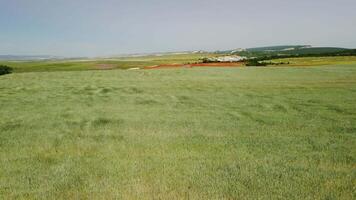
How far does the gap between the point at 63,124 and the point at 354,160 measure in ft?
25.2

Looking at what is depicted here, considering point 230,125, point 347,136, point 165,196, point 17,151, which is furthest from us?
point 230,125

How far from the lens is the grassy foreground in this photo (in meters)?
5.67

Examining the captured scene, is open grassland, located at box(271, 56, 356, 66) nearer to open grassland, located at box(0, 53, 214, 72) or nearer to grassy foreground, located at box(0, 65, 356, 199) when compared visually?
open grassland, located at box(0, 53, 214, 72)

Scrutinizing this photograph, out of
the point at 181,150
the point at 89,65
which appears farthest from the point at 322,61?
the point at 181,150

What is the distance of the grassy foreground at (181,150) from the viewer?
5.67 m

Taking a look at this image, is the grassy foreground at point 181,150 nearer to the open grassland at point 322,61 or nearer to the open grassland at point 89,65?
the open grassland at point 322,61

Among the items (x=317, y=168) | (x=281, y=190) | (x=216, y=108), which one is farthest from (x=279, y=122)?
(x=281, y=190)

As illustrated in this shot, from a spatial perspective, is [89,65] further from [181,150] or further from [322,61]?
[181,150]

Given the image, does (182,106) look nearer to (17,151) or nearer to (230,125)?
(230,125)

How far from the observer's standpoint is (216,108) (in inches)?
517

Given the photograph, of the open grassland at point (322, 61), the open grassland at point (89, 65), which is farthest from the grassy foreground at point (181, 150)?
the open grassland at point (89, 65)

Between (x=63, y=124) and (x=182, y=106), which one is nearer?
(x=63, y=124)

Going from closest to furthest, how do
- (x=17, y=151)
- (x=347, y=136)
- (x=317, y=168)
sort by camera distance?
(x=317, y=168)
(x=17, y=151)
(x=347, y=136)

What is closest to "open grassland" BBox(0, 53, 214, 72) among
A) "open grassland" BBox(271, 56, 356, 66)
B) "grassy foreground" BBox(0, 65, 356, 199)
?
"open grassland" BBox(271, 56, 356, 66)
